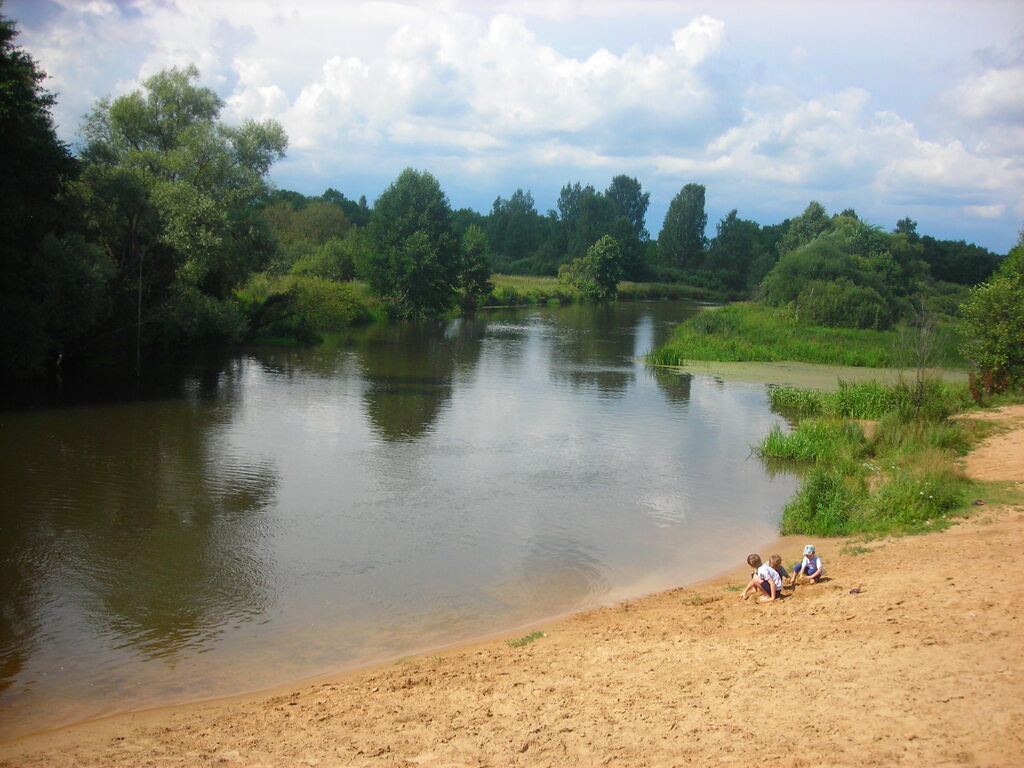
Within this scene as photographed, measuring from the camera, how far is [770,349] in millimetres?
43250

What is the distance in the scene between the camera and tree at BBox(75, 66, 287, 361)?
34750 mm

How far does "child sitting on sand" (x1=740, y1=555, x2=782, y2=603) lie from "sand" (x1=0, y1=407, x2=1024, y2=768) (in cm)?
20

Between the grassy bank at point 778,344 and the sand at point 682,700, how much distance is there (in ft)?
101

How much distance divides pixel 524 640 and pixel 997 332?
21079mm

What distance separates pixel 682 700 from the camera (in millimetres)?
7789

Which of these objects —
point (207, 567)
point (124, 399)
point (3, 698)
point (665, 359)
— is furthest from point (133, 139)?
point (3, 698)

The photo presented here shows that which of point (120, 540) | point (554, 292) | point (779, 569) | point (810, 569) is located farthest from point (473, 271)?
point (779, 569)

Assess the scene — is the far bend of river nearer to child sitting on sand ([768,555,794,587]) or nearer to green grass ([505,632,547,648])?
green grass ([505,632,547,648])

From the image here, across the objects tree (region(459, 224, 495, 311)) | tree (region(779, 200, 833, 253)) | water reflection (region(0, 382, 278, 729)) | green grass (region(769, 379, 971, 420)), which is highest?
tree (region(779, 200, 833, 253))

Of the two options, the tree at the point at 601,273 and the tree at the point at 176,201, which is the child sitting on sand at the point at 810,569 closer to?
the tree at the point at 176,201

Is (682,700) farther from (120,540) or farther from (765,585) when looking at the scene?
(120,540)

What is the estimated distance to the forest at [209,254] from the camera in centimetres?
2697

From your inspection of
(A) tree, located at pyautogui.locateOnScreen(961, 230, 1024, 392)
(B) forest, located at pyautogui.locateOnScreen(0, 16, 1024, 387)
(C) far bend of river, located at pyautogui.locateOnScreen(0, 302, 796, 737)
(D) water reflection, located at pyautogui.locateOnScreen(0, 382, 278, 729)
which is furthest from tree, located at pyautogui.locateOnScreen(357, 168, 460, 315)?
(A) tree, located at pyautogui.locateOnScreen(961, 230, 1024, 392)

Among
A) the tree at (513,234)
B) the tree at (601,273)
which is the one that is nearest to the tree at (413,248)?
the tree at (601,273)
